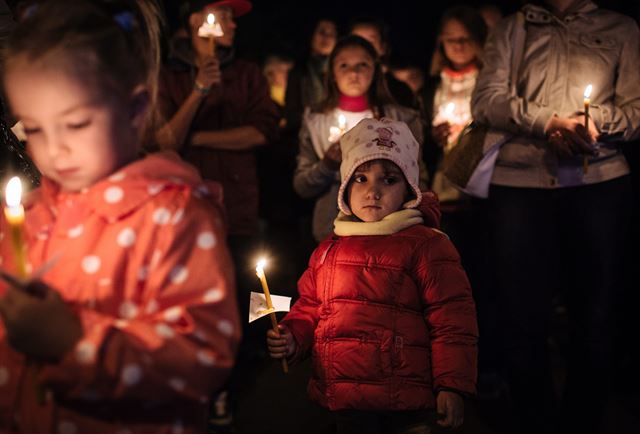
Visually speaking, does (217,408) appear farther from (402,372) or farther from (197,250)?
(197,250)

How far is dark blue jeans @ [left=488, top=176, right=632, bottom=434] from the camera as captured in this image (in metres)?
3.20

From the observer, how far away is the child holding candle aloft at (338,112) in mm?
3707

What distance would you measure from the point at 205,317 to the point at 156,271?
16 cm

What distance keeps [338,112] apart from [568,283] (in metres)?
1.60

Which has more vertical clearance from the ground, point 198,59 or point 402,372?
point 198,59

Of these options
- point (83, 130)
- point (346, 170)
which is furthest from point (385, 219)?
point (83, 130)

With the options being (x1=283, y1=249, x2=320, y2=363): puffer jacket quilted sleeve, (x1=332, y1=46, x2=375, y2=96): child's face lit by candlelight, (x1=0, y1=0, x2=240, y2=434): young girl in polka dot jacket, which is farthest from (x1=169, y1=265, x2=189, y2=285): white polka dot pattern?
(x1=332, y1=46, x2=375, y2=96): child's face lit by candlelight

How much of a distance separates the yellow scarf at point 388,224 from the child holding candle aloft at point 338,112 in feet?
3.14

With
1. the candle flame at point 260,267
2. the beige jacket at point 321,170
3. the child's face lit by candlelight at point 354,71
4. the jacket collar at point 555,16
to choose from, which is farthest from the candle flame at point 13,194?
the jacket collar at point 555,16

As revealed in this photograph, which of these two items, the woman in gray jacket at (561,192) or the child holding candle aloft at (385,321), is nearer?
the child holding candle aloft at (385,321)

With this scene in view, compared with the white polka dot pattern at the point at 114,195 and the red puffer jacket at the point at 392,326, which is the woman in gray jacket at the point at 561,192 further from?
the white polka dot pattern at the point at 114,195

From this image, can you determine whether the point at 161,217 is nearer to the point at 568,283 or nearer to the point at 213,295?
the point at 213,295

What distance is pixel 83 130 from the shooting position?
1537 millimetres

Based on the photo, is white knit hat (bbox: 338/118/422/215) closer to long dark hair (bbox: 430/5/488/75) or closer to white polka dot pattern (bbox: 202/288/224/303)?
white polka dot pattern (bbox: 202/288/224/303)
